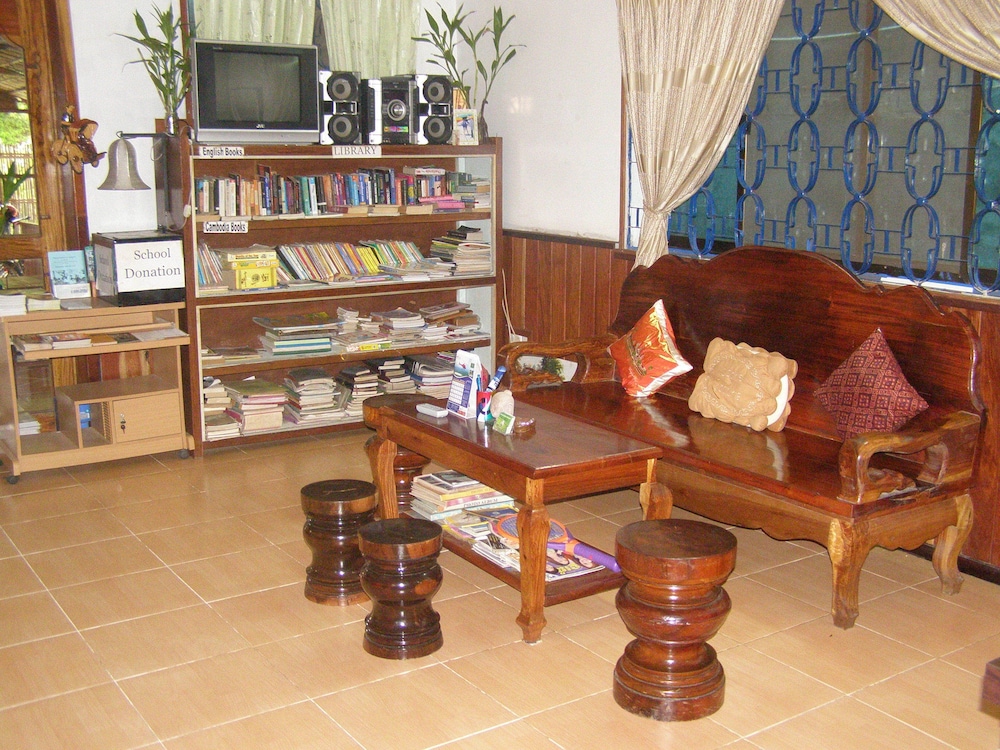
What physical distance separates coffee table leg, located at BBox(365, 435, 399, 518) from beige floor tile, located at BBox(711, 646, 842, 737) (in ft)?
4.58

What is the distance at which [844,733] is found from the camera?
2.64m

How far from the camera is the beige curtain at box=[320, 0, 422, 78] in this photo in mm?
5641

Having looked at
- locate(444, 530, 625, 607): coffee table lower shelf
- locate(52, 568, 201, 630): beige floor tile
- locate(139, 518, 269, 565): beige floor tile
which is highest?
locate(444, 530, 625, 607): coffee table lower shelf

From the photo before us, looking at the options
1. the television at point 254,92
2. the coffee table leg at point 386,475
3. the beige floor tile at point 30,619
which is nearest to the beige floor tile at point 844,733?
the coffee table leg at point 386,475

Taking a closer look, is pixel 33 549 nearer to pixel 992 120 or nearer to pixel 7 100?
pixel 7 100

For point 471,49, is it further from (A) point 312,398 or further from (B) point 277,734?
(B) point 277,734

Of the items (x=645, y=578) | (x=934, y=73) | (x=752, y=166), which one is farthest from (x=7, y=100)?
(x=934, y=73)

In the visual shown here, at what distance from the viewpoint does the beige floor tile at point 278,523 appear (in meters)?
4.03

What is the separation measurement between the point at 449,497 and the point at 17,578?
5.12ft

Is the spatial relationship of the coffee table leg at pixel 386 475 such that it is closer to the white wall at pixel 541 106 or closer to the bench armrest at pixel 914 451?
the bench armrest at pixel 914 451

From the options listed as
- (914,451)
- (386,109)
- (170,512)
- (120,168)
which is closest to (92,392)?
(170,512)

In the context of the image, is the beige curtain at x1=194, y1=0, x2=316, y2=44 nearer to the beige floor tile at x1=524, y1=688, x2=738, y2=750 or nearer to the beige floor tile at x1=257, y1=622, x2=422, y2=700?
the beige floor tile at x1=257, y1=622, x2=422, y2=700

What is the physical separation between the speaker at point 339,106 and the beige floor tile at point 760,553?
9.17 feet

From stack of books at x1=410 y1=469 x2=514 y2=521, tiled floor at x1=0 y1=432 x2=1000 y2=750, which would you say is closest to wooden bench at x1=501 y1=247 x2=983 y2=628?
tiled floor at x1=0 y1=432 x2=1000 y2=750
